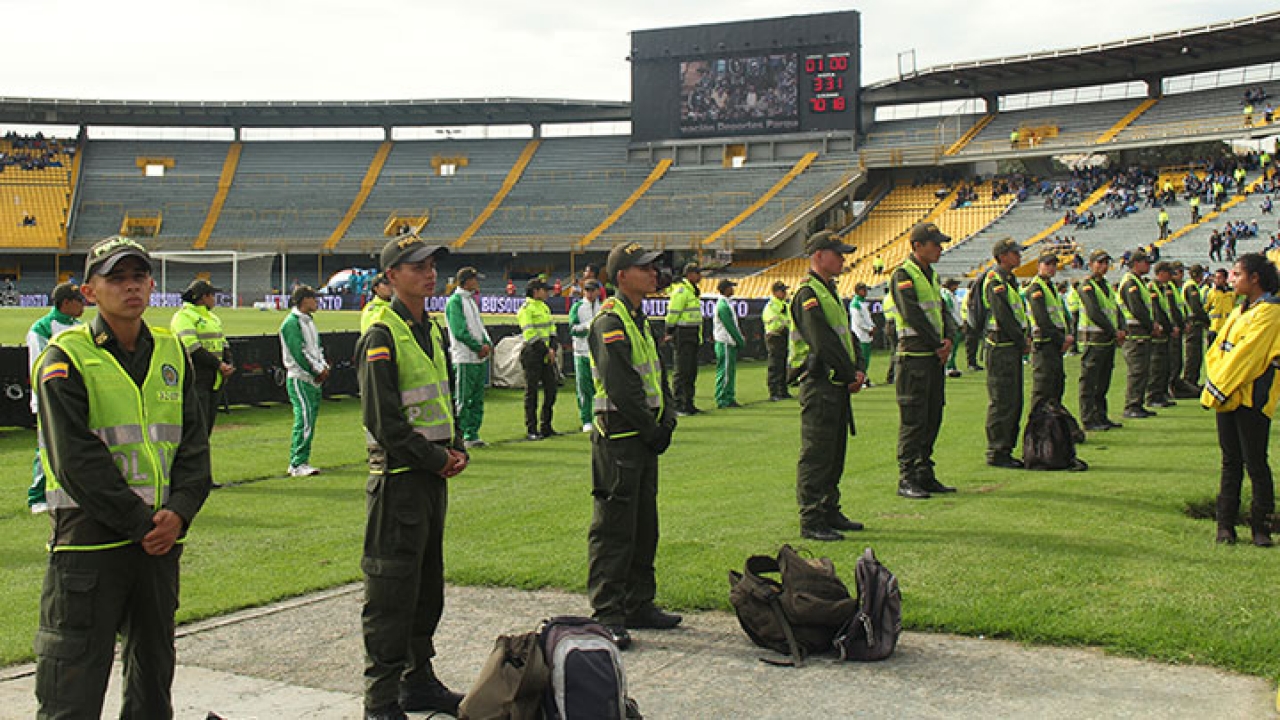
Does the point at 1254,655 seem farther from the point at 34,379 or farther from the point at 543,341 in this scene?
the point at 543,341

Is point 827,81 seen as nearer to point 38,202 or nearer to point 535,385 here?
point 535,385

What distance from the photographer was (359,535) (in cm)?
884

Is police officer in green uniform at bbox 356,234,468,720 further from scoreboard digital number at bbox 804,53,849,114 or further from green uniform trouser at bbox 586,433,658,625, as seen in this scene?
scoreboard digital number at bbox 804,53,849,114

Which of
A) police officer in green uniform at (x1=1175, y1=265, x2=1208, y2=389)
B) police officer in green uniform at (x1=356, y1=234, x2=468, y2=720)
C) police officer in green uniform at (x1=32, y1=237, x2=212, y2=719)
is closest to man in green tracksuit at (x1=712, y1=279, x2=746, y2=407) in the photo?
police officer in green uniform at (x1=1175, y1=265, x2=1208, y2=389)

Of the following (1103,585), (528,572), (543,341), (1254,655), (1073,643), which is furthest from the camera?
(543,341)

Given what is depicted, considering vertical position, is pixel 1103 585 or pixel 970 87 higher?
pixel 970 87

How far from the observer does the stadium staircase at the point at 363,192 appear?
61.0 meters

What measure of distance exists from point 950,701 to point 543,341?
10.7 metres

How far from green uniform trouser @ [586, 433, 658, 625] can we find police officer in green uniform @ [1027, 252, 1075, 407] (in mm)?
6757

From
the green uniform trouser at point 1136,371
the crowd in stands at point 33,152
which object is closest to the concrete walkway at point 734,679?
the green uniform trouser at point 1136,371

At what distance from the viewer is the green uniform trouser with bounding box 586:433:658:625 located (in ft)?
20.4

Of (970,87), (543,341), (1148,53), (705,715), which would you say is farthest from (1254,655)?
(970,87)

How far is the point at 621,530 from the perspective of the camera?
6.27 m

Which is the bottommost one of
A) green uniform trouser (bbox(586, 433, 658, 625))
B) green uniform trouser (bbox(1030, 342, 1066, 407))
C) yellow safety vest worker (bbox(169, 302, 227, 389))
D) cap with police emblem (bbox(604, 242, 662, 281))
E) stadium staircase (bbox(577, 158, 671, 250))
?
green uniform trouser (bbox(586, 433, 658, 625))
